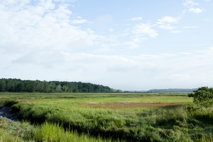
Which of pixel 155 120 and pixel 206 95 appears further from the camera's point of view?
pixel 206 95

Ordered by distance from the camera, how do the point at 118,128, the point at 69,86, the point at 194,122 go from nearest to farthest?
the point at 194,122 → the point at 118,128 → the point at 69,86

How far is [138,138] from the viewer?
44.2 feet

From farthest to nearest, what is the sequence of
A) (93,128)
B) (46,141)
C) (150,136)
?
(93,128) → (150,136) → (46,141)

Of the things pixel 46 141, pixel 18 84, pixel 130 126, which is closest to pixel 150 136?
pixel 130 126

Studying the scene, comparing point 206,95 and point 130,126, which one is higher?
point 206,95

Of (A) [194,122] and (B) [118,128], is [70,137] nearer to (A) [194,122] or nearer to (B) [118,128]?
(B) [118,128]

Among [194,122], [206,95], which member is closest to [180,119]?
[194,122]

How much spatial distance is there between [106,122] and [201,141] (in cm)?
784

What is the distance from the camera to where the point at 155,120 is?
1598 centimetres

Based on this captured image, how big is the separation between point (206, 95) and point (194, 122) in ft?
36.7

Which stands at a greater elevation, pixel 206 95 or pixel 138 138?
pixel 206 95

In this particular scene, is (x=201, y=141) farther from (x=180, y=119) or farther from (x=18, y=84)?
(x=18, y=84)

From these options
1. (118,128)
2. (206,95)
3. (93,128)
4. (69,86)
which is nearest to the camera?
(118,128)

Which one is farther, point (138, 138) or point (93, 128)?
point (93, 128)
